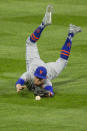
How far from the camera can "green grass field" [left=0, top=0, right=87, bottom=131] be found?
33.8 feet

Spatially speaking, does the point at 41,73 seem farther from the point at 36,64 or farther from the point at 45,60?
the point at 45,60

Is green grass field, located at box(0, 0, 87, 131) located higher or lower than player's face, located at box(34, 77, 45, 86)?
lower

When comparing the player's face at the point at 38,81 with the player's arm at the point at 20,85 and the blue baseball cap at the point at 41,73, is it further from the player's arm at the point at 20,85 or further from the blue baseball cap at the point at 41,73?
the player's arm at the point at 20,85

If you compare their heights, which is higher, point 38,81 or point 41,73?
point 41,73

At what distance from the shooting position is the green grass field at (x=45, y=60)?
10.3m

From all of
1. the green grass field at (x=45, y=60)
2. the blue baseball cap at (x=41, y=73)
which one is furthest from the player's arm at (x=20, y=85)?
the blue baseball cap at (x=41, y=73)

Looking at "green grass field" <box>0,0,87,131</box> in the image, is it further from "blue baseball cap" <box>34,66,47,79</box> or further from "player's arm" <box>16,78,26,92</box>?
"blue baseball cap" <box>34,66,47,79</box>

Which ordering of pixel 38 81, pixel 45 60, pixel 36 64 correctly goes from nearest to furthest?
pixel 38 81, pixel 36 64, pixel 45 60

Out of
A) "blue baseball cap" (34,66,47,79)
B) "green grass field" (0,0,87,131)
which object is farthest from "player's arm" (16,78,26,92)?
"blue baseball cap" (34,66,47,79)

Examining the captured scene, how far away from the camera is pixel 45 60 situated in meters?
15.6

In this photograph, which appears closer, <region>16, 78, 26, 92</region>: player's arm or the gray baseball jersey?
<region>16, 78, 26, 92</region>: player's arm

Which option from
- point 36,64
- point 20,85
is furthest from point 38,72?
point 36,64

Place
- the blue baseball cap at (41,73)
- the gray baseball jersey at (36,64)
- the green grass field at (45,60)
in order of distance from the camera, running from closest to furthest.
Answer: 1. the green grass field at (45,60)
2. the blue baseball cap at (41,73)
3. the gray baseball jersey at (36,64)

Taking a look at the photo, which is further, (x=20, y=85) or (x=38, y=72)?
(x=20, y=85)
